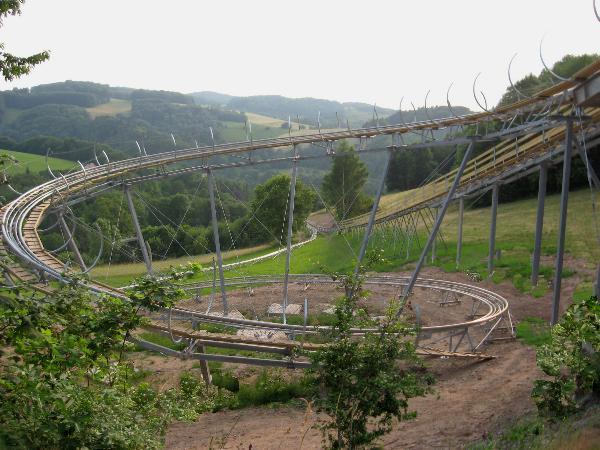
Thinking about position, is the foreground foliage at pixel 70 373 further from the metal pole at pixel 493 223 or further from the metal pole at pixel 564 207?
the metal pole at pixel 493 223

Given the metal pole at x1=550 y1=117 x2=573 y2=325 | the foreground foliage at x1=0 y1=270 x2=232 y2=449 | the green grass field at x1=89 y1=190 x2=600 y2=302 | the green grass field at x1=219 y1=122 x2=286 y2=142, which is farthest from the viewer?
the green grass field at x1=219 y1=122 x2=286 y2=142

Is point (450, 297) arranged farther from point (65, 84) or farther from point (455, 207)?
point (65, 84)

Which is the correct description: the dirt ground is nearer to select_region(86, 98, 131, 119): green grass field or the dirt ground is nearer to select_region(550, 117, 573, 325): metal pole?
select_region(550, 117, 573, 325): metal pole

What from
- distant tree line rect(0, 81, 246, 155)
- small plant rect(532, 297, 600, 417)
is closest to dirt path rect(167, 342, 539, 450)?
small plant rect(532, 297, 600, 417)

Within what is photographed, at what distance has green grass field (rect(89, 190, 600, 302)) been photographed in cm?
2331

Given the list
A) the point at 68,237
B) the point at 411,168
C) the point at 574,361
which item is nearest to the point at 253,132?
the point at 411,168

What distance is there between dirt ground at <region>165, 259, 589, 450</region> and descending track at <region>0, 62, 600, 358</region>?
142 cm

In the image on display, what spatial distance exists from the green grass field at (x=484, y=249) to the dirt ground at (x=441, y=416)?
19.0ft

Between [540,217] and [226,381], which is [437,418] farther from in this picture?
[540,217]

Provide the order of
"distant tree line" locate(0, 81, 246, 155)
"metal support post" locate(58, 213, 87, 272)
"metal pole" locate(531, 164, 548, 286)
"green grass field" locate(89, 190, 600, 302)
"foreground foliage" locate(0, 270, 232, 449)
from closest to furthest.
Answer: "foreground foliage" locate(0, 270, 232, 449)
"metal pole" locate(531, 164, 548, 286)
"metal support post" locate(58, 213, 87, 272)
"green grass field" locate(89, 190, 600, 302)
"distant tree line" locate(0, 81, 246, 155)

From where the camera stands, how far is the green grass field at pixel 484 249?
23.3 meters

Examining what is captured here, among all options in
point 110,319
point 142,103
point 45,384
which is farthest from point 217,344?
point 142,103

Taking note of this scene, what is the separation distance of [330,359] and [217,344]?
20.9 feet

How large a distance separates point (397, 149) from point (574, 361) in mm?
9740
